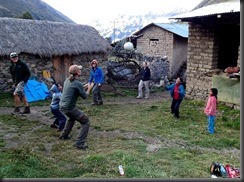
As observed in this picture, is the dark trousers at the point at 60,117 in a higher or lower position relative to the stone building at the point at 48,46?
lower

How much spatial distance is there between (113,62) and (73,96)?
12.8 meters

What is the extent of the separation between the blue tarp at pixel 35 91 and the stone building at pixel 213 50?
19.6 feet

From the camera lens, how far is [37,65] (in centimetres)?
1419

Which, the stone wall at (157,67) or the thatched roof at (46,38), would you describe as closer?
the thatched roof at (46,38)

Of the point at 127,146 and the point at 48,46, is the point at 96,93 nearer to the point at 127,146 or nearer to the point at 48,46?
the point at 48,46

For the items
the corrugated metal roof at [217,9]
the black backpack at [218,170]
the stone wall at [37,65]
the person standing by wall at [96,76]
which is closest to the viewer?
the black backpack at [218,170]

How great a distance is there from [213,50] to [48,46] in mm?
7200

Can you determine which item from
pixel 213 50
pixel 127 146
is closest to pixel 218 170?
pixel 127 146

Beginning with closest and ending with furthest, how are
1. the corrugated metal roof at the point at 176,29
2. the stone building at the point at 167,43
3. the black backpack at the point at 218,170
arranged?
the black backpack at the point at 218,170 < the corrugated metal roof at the point at 176,29 < the stone building at the point at 167,43

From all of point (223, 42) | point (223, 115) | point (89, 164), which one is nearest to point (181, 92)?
point (223, 115)

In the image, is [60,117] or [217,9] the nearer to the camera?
[60,117]

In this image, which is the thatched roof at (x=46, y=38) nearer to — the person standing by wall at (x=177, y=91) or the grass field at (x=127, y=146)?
the grass field at (x=127, y=146)

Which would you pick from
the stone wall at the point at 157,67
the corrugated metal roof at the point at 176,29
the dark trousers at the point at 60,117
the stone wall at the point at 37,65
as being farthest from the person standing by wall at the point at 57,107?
the corrugated metal roof at the point at 176,29

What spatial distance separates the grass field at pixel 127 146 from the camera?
5.56 metres
